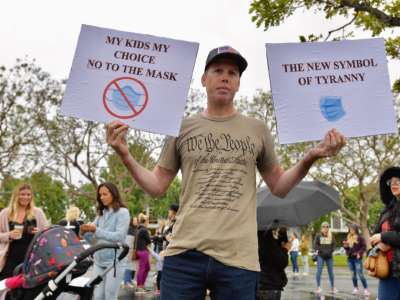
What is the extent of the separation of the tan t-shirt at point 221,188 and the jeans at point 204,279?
0.11 ft

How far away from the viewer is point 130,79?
9.92ft

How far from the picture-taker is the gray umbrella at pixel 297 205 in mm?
7234

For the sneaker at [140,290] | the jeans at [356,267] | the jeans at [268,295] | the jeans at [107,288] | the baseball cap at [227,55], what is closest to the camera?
the baseball cap at [227,55]

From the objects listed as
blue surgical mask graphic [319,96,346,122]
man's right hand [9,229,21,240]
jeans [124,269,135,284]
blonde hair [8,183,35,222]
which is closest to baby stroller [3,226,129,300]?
man's right hand [9,229,21,240]

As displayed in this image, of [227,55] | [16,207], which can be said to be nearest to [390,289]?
[227,55]

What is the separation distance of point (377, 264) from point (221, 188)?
3.14 meters

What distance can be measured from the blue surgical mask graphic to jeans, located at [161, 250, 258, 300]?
0.88 metres

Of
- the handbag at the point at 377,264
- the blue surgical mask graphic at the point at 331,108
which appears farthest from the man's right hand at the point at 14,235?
the blue surgical mask graphic at the point at 331,108

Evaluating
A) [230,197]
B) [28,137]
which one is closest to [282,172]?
[230,197]

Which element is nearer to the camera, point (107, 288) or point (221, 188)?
point (221, 188)

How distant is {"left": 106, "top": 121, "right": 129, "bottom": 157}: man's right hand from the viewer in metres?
2.75

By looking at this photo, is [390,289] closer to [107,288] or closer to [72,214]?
[107,288]

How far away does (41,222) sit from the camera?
6.85 m

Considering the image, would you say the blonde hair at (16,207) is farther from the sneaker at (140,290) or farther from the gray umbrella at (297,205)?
the sneaker at (140,290)
